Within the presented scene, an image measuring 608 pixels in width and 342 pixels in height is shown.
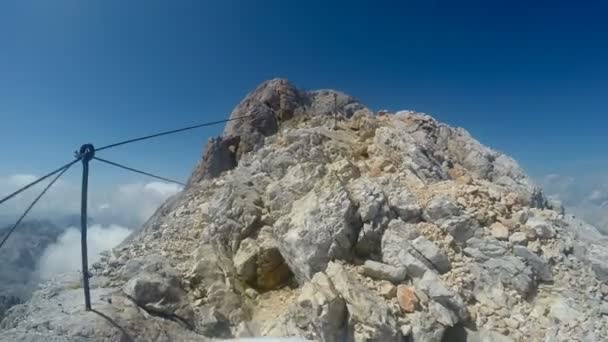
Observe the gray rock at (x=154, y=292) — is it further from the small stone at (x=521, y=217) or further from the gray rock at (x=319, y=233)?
the small stone at (x=521, y=217)

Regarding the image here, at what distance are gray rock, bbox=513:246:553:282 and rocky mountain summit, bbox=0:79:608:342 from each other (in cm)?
5

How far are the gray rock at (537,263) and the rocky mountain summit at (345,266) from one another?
0.15 ft

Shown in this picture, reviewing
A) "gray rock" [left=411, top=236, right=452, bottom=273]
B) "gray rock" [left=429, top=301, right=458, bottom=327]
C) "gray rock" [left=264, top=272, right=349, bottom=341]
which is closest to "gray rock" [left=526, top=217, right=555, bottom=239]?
"gray rock" [left=411, top=236, right=452, bottom=273]

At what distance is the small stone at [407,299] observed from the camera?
43.1 feet

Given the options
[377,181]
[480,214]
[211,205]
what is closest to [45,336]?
[211,205]

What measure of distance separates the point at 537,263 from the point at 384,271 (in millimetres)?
6576

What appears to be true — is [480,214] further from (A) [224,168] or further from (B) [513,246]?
(A) [224,168]

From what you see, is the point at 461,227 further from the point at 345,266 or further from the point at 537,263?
the point at 345,266

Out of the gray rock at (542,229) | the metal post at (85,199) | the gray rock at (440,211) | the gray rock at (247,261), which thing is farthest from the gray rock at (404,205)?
the metal post at (85,199)

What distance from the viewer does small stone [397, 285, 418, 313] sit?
517 inches

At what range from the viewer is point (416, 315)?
12.9 meters

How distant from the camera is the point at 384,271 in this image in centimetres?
1452

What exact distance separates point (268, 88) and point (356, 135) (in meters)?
11.8

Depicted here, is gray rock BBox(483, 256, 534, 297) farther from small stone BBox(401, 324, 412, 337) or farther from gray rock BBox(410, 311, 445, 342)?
small stone BBox(401, 324, 412, 337)
